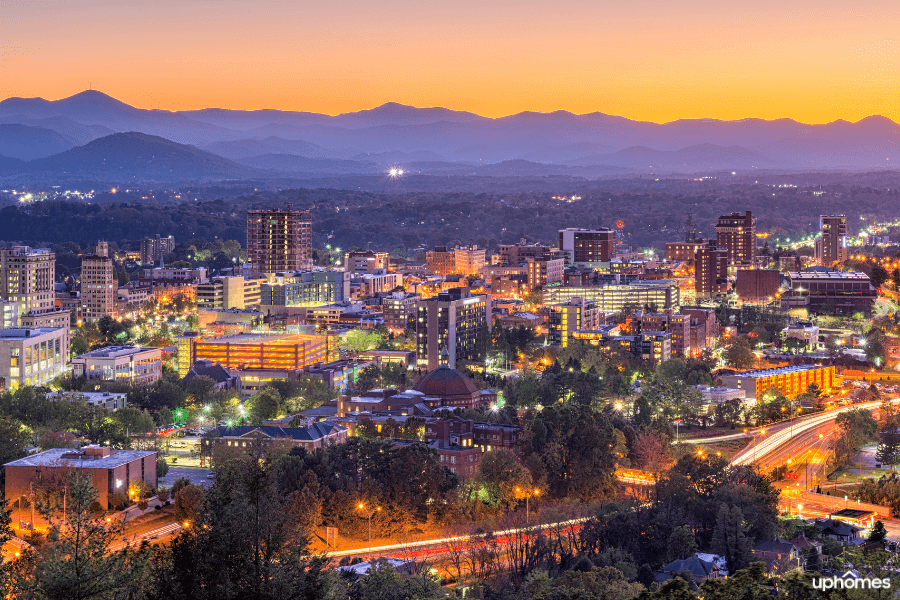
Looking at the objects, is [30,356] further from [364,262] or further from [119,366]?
[364,262]

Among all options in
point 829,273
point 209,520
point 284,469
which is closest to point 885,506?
point 284,469

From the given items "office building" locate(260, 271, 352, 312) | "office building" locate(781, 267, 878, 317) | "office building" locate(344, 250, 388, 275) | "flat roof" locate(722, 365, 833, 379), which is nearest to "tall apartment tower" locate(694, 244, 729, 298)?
"office building" locate(781, 267, 878, 317)

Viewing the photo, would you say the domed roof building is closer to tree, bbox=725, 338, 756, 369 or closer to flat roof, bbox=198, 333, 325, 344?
flat roof, bbox=198, 333, 325, 344

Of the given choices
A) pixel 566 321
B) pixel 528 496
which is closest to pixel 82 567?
pixel 528 496

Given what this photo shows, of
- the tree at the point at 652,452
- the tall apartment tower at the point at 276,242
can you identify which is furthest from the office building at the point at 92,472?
the tall apartment tower at the point at 276,242

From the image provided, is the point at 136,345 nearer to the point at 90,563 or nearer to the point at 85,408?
the point at 85,408
